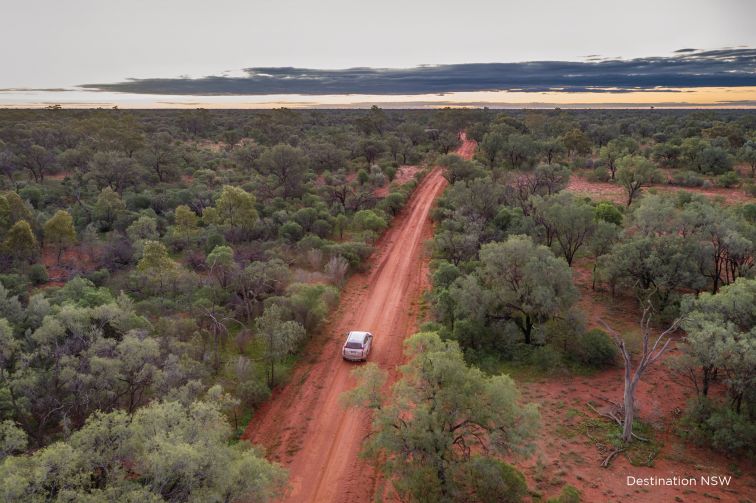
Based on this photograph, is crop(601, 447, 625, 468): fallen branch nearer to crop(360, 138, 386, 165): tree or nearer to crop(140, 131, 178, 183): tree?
crop(140, 131, 178, 183): tree

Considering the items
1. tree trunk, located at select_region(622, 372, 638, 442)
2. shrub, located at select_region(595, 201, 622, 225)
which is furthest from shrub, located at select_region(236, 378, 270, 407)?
shrub, located at select_region(595, 201, 622, 225)

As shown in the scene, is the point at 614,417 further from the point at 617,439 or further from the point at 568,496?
the point at 568,496

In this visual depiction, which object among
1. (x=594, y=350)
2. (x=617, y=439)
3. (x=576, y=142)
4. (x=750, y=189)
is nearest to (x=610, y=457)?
(x=617, y=439)

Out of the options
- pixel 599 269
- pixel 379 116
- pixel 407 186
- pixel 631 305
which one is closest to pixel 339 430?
pixel 631 305

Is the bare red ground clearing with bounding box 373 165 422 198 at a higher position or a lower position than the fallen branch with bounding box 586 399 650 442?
higher

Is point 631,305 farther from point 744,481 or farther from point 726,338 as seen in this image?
point 744,481
